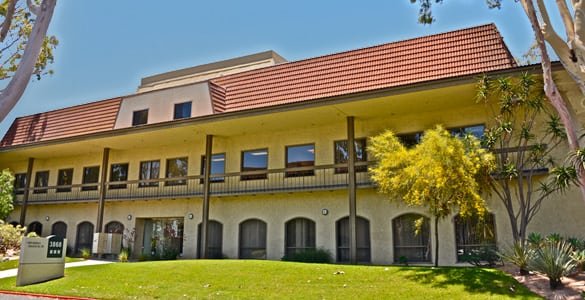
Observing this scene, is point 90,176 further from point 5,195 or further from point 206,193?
point 206,193

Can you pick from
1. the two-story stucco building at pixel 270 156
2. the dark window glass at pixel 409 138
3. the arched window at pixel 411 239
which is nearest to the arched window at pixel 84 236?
the two-story stucco building at pixel 270 156

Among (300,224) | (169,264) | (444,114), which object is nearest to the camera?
(169,264)

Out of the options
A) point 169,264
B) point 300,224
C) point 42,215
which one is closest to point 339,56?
point 300,224

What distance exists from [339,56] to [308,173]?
224 inches

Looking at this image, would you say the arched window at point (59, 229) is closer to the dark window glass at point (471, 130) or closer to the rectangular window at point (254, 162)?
the rectangular window at point (254, 162)

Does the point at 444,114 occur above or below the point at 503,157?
above

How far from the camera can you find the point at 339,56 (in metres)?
22.3

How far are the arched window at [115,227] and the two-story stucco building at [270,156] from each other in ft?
0.26

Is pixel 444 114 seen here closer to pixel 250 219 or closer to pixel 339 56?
pixel 339 56

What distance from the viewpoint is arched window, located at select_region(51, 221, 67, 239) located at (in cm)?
2875

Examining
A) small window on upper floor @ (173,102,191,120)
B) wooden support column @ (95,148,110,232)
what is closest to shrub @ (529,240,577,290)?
small window on upper floor @ (173,102,191,120)

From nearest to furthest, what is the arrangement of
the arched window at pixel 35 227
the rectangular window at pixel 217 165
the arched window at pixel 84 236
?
1. the rectangular window at pixel 217 165
2. the arched window at pixel 84 236
3. the arched window at pixel 35 227

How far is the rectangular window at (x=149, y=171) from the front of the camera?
2625 centimetres

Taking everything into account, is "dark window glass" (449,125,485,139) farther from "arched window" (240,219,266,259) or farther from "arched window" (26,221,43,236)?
"arched window" (26,221,43,236)
